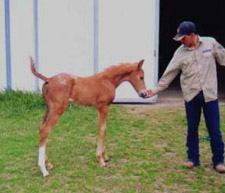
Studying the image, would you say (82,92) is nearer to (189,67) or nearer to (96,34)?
(189,67)

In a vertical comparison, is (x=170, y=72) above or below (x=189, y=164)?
above

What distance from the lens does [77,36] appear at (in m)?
9.28

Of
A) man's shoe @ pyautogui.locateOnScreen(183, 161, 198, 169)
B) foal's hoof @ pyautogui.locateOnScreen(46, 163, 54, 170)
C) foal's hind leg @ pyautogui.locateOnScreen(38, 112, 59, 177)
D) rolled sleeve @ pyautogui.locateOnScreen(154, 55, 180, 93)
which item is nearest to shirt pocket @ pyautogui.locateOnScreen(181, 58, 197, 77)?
rolled sleeve @ pyautogui.locateOnScreen(154, 55, 180, 93)

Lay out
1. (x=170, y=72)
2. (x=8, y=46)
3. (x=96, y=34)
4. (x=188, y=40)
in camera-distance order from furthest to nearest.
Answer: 1. (x=8, y=46)
2. (x=96, y=34)
3. (x=170, y=72)
4. (x=188, y=40)

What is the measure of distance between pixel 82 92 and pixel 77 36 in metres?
3.86

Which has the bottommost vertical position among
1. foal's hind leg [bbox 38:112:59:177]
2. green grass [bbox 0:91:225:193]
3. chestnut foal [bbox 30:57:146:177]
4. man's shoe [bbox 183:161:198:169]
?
green grass [bbox 0:91:225:193]

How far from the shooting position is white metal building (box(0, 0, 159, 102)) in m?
9.13

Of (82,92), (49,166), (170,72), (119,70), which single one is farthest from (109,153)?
(170,72)

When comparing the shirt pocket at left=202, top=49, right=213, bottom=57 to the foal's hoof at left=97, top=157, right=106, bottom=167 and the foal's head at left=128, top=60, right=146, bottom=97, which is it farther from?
the foal's hoof at left=97, top=157, right=106, bottom=167

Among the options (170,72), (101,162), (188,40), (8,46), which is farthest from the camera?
(8,46)

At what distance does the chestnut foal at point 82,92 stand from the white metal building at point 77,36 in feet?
11.4

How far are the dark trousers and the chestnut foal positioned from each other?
68 centimetres

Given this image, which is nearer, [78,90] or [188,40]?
[188,40]

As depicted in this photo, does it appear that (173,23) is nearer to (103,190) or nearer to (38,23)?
(38,23)
